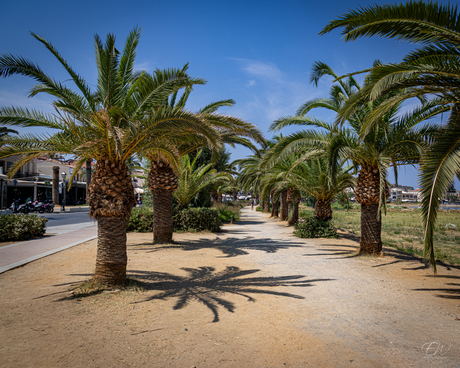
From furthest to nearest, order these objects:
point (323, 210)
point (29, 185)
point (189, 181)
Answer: point (29, 185)
point (189, 181)
point (323, 210)

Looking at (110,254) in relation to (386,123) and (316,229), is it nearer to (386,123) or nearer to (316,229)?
(386,123)

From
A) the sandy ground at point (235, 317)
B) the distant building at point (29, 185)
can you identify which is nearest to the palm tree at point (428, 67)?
the sandy ground at point (235, 317)

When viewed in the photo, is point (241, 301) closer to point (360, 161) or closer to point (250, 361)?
point (250, 361)

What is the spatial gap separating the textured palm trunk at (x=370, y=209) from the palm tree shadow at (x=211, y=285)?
324 cm

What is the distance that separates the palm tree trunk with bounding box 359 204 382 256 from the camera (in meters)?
8.06

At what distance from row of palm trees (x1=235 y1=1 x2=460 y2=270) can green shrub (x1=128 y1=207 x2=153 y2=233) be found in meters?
6.61

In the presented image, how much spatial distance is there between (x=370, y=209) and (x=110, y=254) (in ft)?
23.2

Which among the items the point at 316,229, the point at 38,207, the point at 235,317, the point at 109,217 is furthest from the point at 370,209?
the point at 38,207

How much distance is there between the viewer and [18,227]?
33.0 feet

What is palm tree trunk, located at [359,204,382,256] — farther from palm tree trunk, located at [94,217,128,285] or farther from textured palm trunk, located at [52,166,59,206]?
textured palm trunk, located at [52,166,59,206]

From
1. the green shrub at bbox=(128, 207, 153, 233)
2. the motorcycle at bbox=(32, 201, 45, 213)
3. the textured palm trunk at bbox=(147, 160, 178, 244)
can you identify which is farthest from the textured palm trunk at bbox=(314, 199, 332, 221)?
the motorcycle at bbox=(32, 201, 45, 213)

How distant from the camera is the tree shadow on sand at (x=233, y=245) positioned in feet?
29.6

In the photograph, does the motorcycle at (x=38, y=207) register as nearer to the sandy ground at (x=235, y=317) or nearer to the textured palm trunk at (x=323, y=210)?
the sandy ground at (x=235, y=317)

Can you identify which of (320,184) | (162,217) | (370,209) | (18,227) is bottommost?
(18,227)
